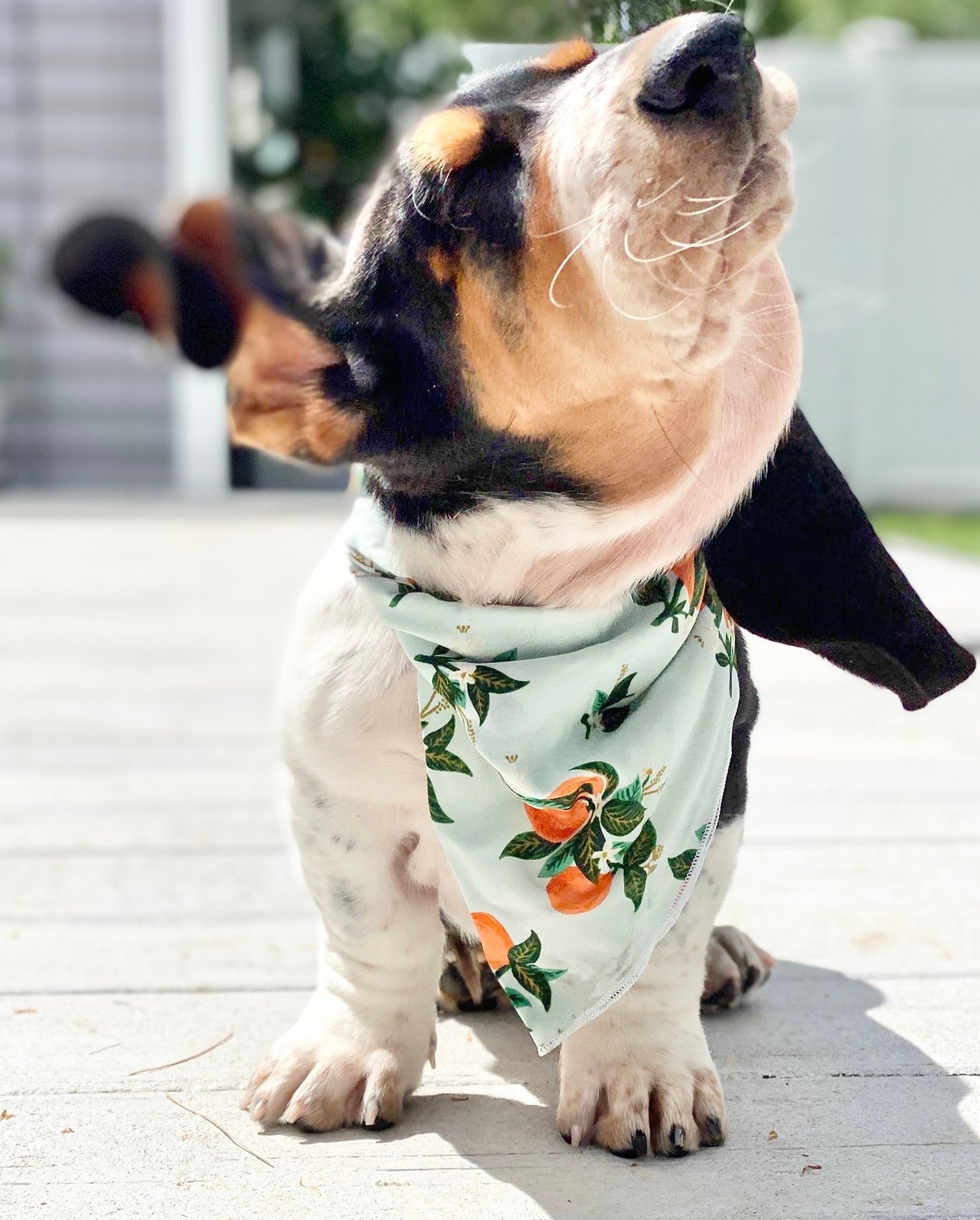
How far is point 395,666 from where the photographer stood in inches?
67.5

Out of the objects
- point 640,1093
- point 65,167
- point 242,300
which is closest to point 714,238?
point 242,300

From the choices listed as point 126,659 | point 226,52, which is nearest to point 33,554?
point 126,659

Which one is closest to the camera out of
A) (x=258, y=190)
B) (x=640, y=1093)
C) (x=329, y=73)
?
(x=640, y=1093)

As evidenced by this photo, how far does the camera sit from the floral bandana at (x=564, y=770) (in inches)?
65.3

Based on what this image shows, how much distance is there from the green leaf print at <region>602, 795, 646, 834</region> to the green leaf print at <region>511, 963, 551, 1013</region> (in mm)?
180

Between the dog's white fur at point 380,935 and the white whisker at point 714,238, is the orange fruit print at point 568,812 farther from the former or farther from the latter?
the white whisker at point 714,238

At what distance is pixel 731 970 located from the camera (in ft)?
6.63

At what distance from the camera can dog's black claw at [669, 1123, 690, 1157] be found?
1.62 m

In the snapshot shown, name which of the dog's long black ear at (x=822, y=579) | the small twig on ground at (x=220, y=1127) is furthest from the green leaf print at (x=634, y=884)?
the small twig on ground at (x=220, y=1127)

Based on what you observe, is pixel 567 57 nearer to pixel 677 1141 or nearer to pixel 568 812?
pixel 568 812

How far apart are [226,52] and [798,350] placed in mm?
9261

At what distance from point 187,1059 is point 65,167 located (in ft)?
32.5

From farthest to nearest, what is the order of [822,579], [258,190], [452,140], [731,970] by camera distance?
1. [258,190]
2. [731,970]
3. [822,579]
4. [452,140]

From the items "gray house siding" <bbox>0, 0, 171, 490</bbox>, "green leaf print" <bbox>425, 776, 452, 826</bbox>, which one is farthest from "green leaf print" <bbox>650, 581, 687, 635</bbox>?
"gray house siding" <bbox>0, 0, 171, 490</bbox>
